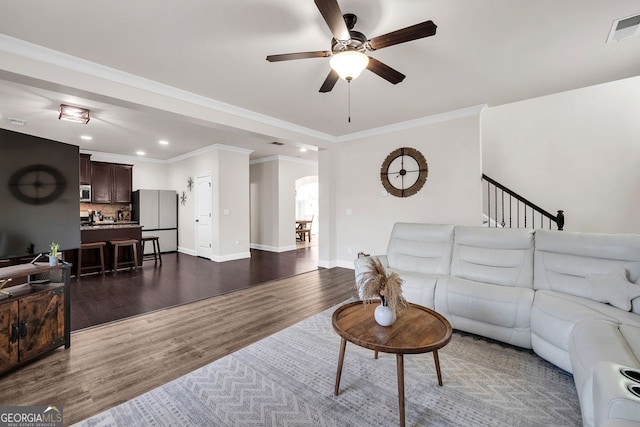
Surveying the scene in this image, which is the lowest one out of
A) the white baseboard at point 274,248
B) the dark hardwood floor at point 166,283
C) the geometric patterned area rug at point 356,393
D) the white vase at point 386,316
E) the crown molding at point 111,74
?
the geometric patterned area rug at point 356,393

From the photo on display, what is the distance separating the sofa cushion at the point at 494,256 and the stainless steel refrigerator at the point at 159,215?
7.02 m

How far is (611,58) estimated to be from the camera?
2.66 meters

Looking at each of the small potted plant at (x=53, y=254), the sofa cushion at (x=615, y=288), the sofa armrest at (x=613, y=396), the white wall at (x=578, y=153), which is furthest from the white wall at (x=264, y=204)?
the sofa armrest at (x=613, y=396)

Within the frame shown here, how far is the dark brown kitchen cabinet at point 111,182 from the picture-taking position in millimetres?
6715

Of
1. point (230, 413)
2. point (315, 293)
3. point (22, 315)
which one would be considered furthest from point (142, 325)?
point (315, 293)

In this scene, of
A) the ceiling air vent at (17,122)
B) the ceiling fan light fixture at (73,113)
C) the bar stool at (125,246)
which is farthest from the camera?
the bar stool at (125,246)

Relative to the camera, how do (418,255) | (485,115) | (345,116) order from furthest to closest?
(485,115), (345,116), (418,255)

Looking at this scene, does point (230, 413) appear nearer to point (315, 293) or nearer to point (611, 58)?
point (315, 293)

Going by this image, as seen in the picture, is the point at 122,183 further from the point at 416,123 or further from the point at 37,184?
the point at 416,123

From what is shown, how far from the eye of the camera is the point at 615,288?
2.03 meters

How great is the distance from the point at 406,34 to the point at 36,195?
3.24m

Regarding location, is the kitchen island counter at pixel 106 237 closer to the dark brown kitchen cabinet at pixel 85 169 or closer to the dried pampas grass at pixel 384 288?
the dark brown kitchen cabinet at pixel 85 169

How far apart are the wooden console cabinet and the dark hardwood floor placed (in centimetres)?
58

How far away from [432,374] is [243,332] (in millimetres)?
1723
